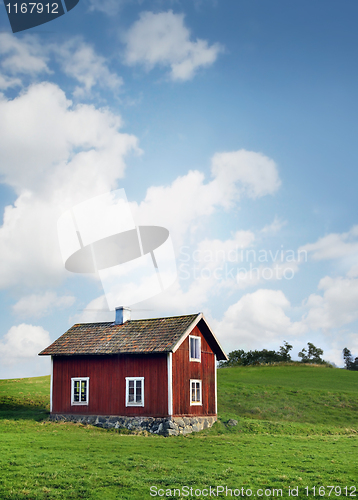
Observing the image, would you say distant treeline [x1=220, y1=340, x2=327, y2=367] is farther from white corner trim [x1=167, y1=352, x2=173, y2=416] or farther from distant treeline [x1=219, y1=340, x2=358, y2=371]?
white corner trim [x1=167, y1=352, x2=173, y2=416]

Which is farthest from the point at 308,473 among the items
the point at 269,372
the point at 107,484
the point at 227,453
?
the point at 269,372

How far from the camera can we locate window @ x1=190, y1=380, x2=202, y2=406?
3087 centimetres

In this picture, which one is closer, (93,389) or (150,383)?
(150,383)

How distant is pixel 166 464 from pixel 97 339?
1690cm

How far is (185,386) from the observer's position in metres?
30.1

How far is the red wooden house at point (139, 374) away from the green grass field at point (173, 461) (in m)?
1.51

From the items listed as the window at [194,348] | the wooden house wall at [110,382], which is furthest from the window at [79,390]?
the window at [194,348]

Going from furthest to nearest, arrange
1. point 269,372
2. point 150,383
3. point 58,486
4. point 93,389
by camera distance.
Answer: point 269,372 → point 93,389 → point 150,383 → point 58,486

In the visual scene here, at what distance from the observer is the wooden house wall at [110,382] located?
28.8m

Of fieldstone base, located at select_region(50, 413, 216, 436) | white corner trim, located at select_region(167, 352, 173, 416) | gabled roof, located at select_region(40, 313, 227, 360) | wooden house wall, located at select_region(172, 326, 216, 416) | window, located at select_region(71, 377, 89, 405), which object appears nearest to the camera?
fieldstone base, located at select_region(50, 413, 216, 436)

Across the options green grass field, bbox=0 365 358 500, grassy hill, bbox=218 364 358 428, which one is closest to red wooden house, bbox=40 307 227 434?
green grass field, bbox=0 365 358 500

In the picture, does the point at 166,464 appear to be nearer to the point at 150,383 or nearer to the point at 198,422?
the point at 150,383

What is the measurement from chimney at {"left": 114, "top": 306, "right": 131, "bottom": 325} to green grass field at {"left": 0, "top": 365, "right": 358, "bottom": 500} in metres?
8.33

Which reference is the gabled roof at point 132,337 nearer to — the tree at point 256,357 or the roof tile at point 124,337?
the roof tile at point 124,337
